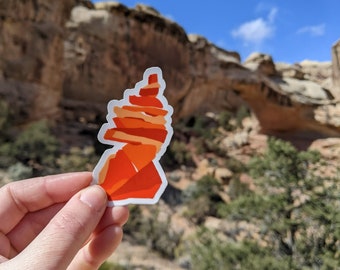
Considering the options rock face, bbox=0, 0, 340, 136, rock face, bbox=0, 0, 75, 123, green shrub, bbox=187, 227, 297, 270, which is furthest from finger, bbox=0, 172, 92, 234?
rock face, bbox=0, 0, 340, 136

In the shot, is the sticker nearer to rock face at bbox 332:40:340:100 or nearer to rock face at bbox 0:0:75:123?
rock face at bbox 0:0:75:123

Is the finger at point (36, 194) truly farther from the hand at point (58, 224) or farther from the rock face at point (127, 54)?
the rock face at point (127, 54)

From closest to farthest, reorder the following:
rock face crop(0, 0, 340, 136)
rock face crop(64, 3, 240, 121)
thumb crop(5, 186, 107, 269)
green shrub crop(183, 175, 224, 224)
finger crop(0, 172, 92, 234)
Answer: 1. thumb crop(5, 186, 107, 269)
2. finger crop(0, 172, 92, 234)
3. green shrub crop(183, 175, 224, 224)
4. rock face crop(0, 0, 340, 136)
5. rock face crop(64, 3, 240, 121)

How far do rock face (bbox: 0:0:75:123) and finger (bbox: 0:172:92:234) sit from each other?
31.7 feet

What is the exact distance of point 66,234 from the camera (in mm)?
773

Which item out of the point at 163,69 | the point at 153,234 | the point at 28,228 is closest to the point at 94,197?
the point at 28,228

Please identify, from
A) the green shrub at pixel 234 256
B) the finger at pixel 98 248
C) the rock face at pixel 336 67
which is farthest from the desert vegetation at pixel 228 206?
the rock face at pixel 336 67

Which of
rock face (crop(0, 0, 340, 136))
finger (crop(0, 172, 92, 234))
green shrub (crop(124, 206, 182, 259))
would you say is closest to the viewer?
finger (crop(0, 172, 92, 234))

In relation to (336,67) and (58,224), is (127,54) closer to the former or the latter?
(336,67)

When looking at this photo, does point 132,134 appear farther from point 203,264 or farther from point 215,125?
point 215,125

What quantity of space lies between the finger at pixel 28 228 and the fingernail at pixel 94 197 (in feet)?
0.62

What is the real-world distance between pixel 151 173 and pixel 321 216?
3.27 metres

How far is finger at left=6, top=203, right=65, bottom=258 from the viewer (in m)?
1.01

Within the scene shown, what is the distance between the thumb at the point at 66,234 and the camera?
732 mm
